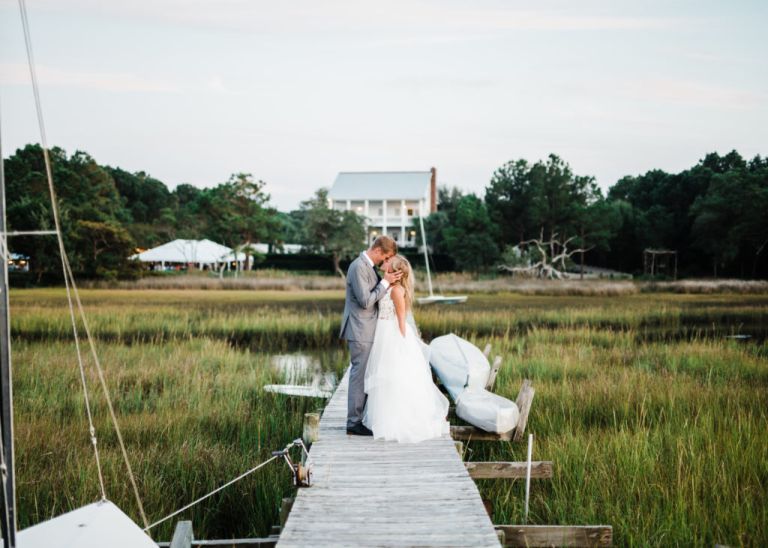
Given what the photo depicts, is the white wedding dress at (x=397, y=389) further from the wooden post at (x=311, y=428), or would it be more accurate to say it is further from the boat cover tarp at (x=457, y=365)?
the boat cover tarp at (x=457, y=365)

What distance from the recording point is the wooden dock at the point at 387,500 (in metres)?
3.85

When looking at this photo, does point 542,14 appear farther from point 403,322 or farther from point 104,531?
point 104,531

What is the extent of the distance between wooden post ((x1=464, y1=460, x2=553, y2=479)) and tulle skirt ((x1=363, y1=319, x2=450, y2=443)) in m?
0.53

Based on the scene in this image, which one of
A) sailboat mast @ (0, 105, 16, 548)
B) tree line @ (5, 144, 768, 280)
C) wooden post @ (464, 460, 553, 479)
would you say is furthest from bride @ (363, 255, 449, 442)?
tree line @ (5, 144, 768, 280)

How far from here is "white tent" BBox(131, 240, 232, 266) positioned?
4359 centimetres

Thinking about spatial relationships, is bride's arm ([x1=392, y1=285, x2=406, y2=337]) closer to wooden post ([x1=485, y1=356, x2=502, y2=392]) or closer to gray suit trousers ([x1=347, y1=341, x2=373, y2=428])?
gray suit trousers ([x1=347, y1=341, x2=373, y2=428])

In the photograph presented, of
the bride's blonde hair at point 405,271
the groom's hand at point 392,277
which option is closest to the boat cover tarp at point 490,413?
the bride's blonde hair at point 405,271

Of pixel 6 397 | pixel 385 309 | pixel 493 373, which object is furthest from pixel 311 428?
pixel 493 373

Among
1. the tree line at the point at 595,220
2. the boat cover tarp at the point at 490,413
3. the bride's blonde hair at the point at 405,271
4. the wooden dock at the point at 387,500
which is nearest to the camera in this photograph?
the wooden dock at the point at 387,500

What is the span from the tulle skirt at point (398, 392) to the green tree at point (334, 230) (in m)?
36.4

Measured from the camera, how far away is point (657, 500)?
5.66 meters

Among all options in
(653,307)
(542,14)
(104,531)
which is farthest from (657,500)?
(542,14)

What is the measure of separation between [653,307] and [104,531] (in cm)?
2374

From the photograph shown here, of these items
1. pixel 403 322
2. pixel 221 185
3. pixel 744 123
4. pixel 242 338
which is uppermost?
pixel 744 123
